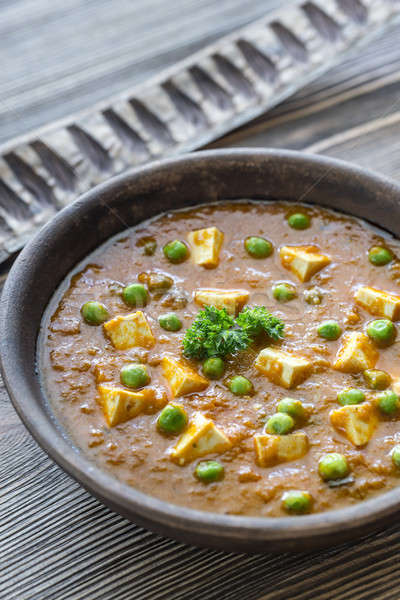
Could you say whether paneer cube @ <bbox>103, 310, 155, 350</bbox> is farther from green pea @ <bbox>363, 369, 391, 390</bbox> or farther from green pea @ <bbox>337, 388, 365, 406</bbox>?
green pea @ <bbox>363, 369, 391, 390</bbox>

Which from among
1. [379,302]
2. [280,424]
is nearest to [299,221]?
[379,302]

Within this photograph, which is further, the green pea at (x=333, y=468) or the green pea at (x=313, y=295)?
the green pea at (x=313, y=295)

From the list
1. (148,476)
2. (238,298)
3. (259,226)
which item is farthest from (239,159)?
(148,476)

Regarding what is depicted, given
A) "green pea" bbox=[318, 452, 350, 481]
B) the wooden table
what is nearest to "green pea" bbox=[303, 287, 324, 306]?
"green pea" bbox=[318, 452, 350, 481]

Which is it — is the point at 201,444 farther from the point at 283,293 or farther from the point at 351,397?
the point at 283,293

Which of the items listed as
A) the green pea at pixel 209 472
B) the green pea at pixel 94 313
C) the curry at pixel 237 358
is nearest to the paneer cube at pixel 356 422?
the curry at pixel 237 358

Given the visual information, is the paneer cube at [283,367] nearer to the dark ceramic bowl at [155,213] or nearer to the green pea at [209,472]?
the green pea at [209,472]

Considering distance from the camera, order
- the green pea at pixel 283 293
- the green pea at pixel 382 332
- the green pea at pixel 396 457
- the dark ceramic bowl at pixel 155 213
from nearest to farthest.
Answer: the dark ceramic bowl at pixel 155 213, the green pea at pixel 396 457, the green pea at pixel 382 332, the green pea at pixel 283 293
